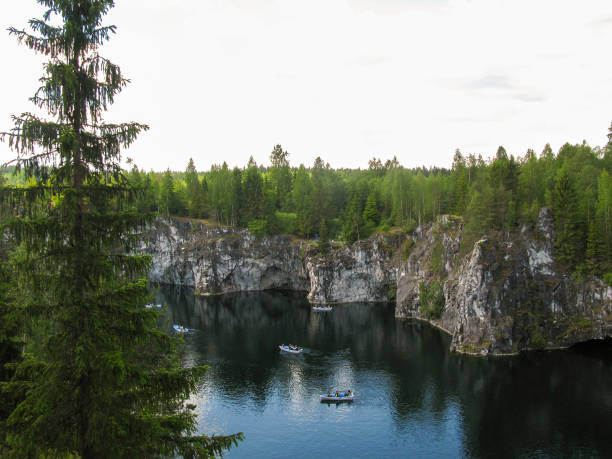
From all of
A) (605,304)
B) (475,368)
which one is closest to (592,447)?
(475,368)

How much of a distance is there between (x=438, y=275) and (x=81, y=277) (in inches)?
2967

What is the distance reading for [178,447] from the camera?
12.6 meters

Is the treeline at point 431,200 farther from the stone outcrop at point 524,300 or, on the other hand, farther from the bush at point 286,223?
the stone outcrop at point 524,300

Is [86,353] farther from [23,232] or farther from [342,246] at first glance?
[342,246]

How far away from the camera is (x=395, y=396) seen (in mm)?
51812

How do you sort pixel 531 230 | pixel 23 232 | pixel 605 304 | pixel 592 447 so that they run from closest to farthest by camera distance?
pixel 23 232
pixel 592 447
pixel 605 304
pixel 531 230

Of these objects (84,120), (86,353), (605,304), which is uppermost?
(84,120)

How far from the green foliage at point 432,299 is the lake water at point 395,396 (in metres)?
3.54

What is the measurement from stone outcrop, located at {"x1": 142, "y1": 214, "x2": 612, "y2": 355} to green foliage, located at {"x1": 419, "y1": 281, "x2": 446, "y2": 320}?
993 mm

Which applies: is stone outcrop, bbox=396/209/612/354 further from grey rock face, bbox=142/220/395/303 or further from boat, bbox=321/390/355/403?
grey rock face, bbox=142/220/395/303

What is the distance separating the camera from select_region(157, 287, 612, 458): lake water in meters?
42.0

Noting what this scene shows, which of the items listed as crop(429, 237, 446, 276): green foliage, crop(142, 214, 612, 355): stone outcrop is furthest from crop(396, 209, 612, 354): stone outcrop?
crop(429, 237, 446, 276): green foliage

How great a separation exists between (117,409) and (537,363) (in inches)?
2420

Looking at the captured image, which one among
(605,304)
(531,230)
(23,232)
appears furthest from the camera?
(531,230)
